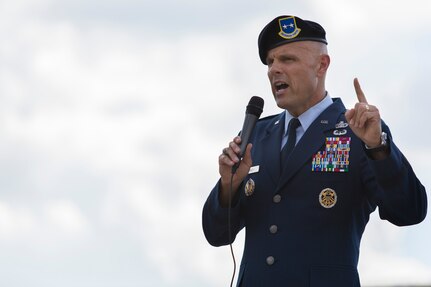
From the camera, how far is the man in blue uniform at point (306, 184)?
624 centimetres

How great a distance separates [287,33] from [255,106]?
758 millimetres

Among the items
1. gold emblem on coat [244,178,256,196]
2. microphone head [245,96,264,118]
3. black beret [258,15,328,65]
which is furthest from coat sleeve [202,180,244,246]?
black beret [258,15,328,65]

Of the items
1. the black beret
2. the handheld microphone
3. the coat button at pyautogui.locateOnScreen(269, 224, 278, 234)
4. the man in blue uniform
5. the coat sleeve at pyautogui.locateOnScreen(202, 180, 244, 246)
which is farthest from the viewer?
the black beret

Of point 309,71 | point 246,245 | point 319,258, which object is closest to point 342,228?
point 319,258

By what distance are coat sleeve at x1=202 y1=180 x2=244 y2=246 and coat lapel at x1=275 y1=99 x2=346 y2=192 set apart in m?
0.38

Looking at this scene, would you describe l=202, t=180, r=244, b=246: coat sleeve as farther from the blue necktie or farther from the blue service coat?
the blue necktie

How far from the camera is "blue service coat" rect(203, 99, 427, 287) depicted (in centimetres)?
627

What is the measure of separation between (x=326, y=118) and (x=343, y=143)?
257mm

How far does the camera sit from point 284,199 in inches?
263

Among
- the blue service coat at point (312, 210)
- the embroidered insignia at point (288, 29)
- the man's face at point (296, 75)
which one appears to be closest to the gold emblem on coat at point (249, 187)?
the blue service coat at point (312, 210)

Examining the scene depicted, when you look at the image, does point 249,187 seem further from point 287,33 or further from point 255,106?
point 287,33

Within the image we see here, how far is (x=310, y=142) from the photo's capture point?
681cm

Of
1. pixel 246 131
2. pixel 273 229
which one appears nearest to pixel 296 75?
pixel 246 131

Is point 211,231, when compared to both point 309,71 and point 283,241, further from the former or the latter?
point 309,71
